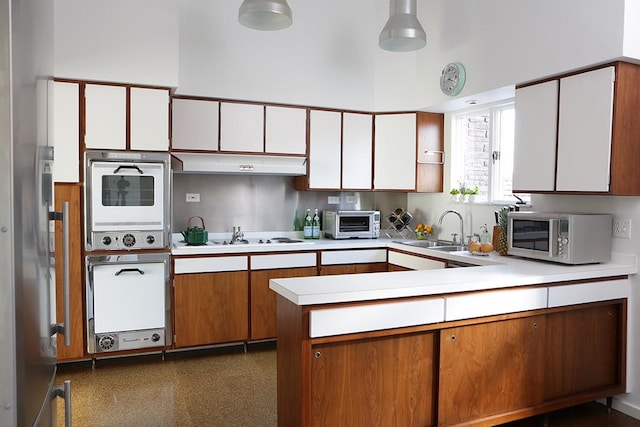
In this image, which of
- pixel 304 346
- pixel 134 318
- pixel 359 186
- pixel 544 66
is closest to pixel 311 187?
pixel 359 186

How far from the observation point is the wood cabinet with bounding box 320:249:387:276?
4645 millimetres

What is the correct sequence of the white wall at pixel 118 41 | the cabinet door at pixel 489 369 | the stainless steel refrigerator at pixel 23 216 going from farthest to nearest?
the white wall at pixel 118 41, the cabinet door at pixel 489 369, the stainless steel refrigerator at pixel 23 216

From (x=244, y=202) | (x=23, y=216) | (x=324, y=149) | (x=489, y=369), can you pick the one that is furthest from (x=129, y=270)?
(x=23, y=216)

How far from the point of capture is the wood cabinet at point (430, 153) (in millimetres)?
4980

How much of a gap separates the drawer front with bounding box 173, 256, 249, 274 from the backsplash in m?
0.68

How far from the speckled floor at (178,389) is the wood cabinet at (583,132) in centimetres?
244

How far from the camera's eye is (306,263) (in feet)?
15.0

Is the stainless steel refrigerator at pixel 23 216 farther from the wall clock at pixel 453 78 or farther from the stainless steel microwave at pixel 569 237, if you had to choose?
the wall clock at pixel 453 78

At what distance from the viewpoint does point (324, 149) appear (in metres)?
4.91

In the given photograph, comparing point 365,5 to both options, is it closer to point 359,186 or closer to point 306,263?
point 359,186

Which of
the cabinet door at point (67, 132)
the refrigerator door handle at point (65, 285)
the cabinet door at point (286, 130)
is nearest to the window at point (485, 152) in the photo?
the cabinet door at point (286, 130)

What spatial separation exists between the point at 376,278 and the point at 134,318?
7.38 ft

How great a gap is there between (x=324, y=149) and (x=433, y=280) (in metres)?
2.54

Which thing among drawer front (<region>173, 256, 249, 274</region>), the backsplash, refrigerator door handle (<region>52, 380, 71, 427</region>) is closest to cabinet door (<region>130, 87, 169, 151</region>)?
the backsplash
